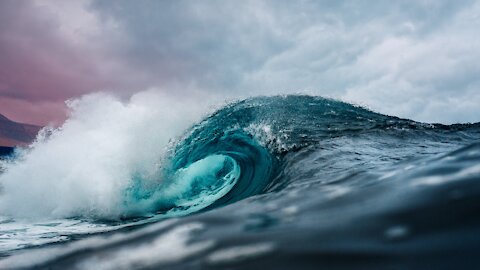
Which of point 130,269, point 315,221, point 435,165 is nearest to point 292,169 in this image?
point 435,165

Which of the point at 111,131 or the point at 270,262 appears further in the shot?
the point at 111,131

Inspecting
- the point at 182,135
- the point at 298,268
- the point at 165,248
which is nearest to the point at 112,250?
the point at 165,248

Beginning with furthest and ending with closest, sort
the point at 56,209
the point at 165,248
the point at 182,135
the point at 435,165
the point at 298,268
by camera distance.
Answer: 1. the point at 182,135
2. the point at 56,209
3. the point at 435,165
4. the point at 165,248
5. the point at 298,268

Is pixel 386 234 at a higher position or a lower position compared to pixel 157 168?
lower

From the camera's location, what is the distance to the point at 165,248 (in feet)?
5.44

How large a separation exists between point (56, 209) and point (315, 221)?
7.60m

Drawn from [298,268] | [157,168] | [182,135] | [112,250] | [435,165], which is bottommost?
[298,268]

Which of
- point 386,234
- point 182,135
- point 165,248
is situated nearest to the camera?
point 386,234

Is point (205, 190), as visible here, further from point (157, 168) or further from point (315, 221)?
point (315, 221)

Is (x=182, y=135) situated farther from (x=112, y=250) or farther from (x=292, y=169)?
(x=112, y=250)

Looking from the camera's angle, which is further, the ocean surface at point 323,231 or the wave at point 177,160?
the wave at point 177,160

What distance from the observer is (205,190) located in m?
9.54

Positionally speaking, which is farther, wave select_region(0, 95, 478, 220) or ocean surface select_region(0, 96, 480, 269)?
wave select_region(0, 95, 478, 220)

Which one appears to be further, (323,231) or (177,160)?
(177,160)
